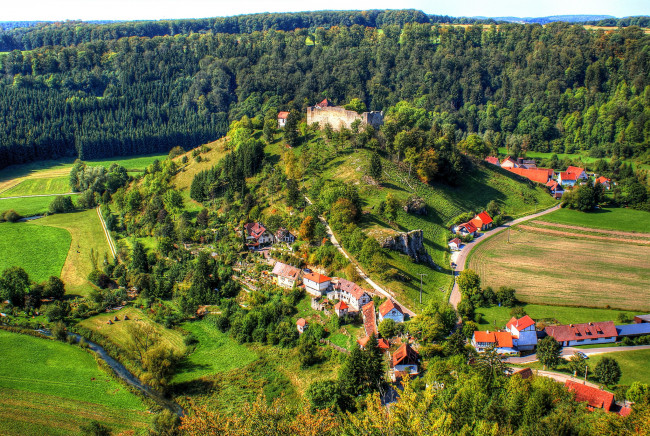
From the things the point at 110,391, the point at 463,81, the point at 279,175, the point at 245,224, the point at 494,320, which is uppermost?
the point at 463,81

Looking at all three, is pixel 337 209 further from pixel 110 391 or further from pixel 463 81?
pixel 463 81

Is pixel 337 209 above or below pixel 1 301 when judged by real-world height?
above

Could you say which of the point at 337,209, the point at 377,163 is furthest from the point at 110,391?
the point at 377,163

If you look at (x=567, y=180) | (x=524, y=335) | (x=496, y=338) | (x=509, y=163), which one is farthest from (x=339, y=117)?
Answer: (x=567, y=180)

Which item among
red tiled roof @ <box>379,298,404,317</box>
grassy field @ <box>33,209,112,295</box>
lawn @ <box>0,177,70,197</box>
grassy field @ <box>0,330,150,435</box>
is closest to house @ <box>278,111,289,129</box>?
grassy field @ <box>33,209,112,295</box>

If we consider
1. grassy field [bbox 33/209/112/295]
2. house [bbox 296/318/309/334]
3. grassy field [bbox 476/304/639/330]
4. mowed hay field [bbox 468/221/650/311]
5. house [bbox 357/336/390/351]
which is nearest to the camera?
house [bbox 357/336/390/351]

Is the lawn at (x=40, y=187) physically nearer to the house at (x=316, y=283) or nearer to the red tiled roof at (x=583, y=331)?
the house at (x=316, y=283)

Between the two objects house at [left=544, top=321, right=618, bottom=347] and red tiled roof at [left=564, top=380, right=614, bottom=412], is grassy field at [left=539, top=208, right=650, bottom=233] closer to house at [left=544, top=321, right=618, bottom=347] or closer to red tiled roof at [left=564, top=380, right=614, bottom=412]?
house at [left=544, top=321, right=618, bottom=347]
